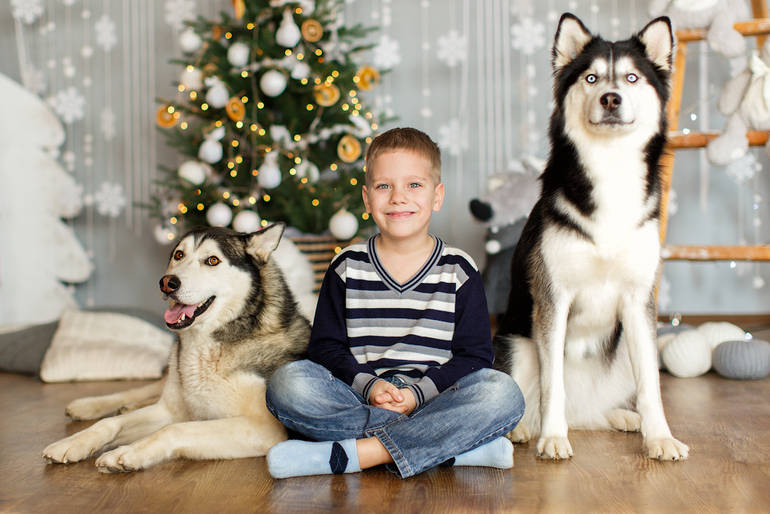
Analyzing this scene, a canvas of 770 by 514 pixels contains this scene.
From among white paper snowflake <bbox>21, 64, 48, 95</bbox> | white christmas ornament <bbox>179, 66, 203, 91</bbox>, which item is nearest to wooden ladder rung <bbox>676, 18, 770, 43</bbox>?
white christmas ornament <bbox>179, 66, 203, 91</bbox>

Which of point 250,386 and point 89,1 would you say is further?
point 89,1

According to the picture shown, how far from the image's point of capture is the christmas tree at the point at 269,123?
350 centimetres

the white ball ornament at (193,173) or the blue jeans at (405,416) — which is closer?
the blue jeans at (405,416)

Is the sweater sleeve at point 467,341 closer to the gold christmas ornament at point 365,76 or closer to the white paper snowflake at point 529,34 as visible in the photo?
the gold christmas ornament at point 365,76

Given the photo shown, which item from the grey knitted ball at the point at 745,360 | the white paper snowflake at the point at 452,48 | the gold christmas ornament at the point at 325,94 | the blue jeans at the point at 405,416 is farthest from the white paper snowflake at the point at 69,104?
the grey knitted ball at the point at 745,360

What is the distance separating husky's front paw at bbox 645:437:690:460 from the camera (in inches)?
63.4

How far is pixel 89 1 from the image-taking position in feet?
15.4

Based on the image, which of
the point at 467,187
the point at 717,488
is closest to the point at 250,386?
the point at 717,488

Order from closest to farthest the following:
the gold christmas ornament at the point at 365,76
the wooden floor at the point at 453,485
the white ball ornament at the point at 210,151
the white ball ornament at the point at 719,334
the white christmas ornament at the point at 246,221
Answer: the wooden floor at the point at 453,485, the white ball ornament at the point at 719,334, the white christmas ornament at the point at 246,221, the white ball ornament at the point at 210,151, the gold christmas ornament at the point at 365,76

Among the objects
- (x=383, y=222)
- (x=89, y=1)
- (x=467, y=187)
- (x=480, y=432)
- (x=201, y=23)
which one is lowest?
(x=480, y=432)

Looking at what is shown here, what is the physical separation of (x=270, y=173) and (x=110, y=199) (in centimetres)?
206

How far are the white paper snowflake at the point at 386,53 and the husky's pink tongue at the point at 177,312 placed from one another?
321 centimetres

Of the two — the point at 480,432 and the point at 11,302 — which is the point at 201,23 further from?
the point at 480,432

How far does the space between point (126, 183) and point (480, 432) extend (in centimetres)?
411
